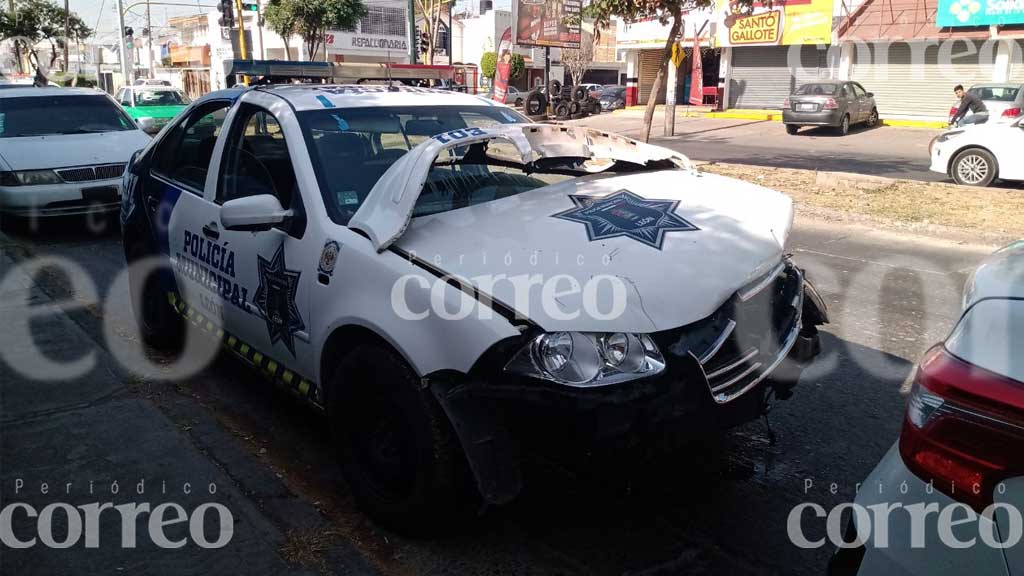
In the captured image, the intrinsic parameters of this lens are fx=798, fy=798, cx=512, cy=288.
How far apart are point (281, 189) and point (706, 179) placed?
2.13m

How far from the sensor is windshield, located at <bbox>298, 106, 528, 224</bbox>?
3.54 metres

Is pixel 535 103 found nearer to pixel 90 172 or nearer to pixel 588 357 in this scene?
pixel 90 172

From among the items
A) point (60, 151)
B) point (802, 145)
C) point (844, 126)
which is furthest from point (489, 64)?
point (60, 151)

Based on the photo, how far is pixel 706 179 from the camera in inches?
162

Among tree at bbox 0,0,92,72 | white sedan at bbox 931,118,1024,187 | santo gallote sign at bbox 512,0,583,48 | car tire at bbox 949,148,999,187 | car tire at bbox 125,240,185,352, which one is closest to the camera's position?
car tire at bbox 125,240,185,352

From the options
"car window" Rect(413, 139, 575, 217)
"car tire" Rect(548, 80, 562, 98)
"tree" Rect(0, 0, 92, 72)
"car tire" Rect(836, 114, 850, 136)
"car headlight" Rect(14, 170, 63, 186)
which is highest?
"tree" Rect(0, 0, 92, 72)

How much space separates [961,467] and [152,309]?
4.86m

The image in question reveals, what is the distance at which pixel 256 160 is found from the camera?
13.2 feet

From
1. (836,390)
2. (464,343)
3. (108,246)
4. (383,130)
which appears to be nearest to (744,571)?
(464,343)

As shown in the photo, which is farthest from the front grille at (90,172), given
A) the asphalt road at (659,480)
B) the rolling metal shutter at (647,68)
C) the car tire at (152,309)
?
→ the rolling metal shutter at (647,68)

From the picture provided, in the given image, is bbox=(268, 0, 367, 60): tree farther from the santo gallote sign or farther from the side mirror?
the side mirror

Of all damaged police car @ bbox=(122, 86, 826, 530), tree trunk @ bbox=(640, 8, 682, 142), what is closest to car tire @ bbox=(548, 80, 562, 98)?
tree trunk @ bbox=(640, 8, 682, 142)

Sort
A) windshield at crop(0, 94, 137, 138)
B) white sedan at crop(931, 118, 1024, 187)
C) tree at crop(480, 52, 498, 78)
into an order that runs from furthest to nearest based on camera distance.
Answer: tree at crop(480, 52, 498, 78)
white sedan at crop(931, 118, 1024, 187)
windshield at crop(0, 94, 137, 138)

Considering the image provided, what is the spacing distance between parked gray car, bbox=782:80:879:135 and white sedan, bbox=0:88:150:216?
18980 millimetres
